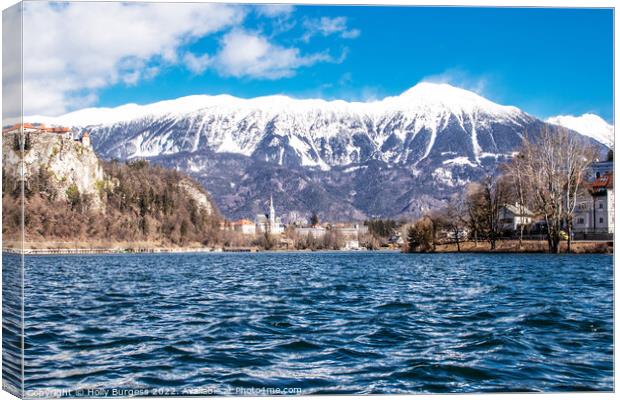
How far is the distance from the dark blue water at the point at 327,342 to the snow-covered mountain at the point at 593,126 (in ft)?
6.18

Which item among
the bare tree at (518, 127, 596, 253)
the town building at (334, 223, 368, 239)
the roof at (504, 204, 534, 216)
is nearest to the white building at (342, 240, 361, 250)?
the town building at (334, 223, 368, 239)

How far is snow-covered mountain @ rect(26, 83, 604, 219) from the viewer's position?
18031 mm

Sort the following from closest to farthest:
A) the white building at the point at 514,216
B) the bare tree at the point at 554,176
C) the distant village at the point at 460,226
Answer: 1. the distant village at the point at 460,226
2. the bare tree at the point at 554,176
3. the white building at the point at 514,216

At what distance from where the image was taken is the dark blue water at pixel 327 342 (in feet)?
21.7

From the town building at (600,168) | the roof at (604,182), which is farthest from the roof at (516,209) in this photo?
the roof at (604,182)

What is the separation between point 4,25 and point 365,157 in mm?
160867

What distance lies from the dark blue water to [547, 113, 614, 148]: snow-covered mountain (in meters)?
1.88

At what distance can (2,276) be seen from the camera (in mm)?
6738

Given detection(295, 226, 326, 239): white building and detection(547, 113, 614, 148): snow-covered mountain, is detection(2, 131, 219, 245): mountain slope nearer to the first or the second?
detection(295, 226, 326, 239): white building

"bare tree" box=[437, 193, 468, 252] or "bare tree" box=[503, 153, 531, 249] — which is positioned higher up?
"bare tree" box=[503, 153, 531, 249]

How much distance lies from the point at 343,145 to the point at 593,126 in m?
144

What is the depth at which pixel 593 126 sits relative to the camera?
29.1 feet

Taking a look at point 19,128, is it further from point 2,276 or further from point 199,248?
point 199,248

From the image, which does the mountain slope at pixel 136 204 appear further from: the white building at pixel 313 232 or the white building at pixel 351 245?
the white building at pixel 351 245
